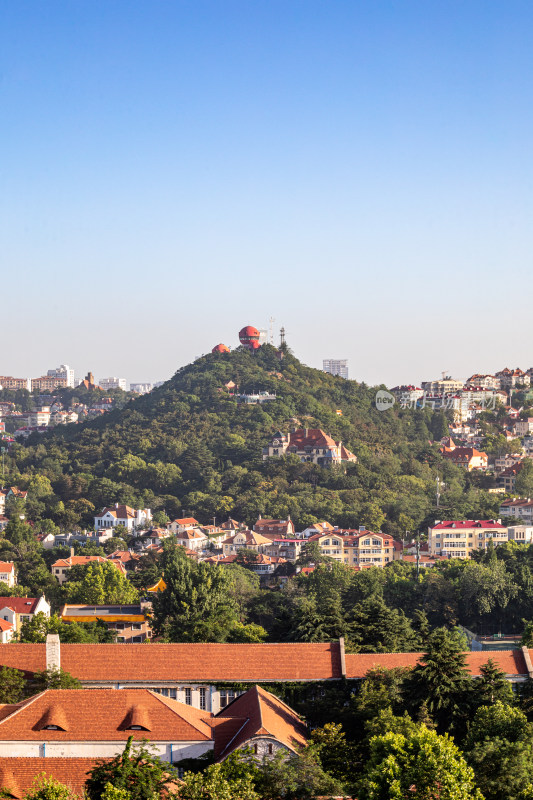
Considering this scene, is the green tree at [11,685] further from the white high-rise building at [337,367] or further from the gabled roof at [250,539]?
the white high-rise building at [337,367]

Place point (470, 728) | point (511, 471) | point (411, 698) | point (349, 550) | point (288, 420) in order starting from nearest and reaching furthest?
point (470, 728)
point (411, 698)
point (349, 550)
point (511, 471)
point (288, 420)

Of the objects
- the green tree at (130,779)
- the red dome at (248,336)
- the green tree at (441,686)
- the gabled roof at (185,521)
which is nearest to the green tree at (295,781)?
the green tree at (130,779)

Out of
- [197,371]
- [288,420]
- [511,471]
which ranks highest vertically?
[197,371]

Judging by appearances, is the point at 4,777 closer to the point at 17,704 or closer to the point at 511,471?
the point at 17,704

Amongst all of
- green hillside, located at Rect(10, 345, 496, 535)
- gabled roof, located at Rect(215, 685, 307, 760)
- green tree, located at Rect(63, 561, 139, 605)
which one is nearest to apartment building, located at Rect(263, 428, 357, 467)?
green hillside, located at Rect(10, 345, 496, 535)

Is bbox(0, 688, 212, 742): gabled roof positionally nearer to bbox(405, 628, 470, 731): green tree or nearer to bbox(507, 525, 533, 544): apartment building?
bbox(405, 628, 470, 731): green tree

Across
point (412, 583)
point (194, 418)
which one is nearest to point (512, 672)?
point (412, 583)
